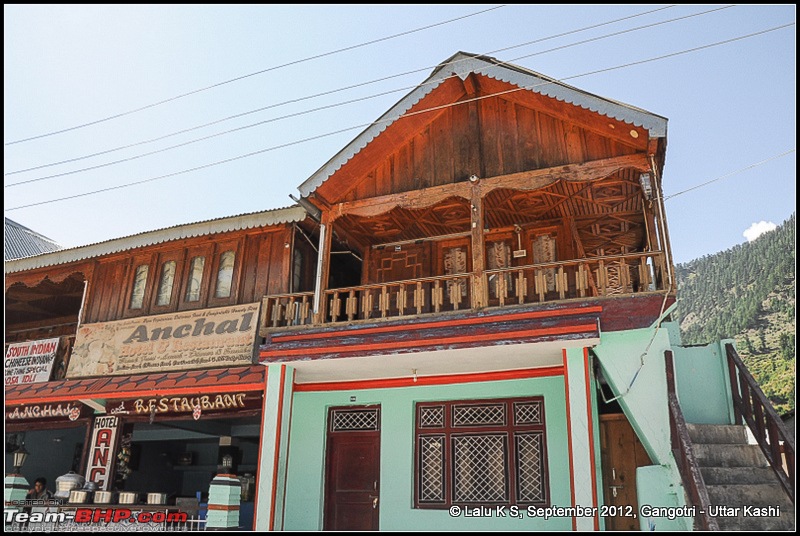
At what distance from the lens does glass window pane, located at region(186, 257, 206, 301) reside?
13.3 meters

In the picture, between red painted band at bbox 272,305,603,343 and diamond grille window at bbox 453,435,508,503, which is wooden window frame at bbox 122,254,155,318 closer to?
red painted band at bbox 272,305,603,343

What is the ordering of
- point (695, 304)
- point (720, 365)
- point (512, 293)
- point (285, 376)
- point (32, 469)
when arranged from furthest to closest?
point (695, 304) → point (32, 469) → point (512, 293) → point (285, 376) → point (720, 365)

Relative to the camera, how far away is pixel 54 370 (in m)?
13.9

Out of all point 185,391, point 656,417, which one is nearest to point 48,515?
point 185,391

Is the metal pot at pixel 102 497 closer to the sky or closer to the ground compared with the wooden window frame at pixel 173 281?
closer to the ground

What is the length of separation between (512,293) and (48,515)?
9.20 m

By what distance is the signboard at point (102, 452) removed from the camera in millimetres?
12617

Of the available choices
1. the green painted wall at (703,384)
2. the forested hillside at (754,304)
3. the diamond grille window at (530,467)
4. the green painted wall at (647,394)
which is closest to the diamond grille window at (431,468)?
the diamond grille window at (530,467)

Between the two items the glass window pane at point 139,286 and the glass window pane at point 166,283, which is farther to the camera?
the glass window pane at point 139,286

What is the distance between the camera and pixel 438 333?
10039 mm

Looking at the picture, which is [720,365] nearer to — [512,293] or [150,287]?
[512,293]

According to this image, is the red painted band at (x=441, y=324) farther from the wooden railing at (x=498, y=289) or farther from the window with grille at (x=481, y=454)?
the window with grille at (x=481, y=454)

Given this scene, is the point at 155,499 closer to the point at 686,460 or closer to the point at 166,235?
the point at 166,235

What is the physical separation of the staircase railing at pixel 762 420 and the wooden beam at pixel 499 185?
10.1ft
